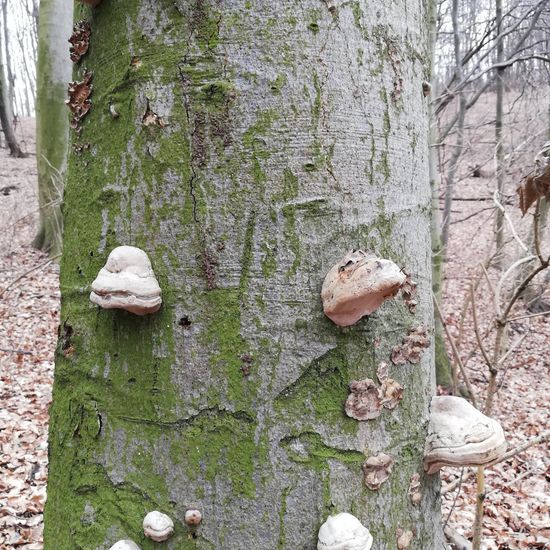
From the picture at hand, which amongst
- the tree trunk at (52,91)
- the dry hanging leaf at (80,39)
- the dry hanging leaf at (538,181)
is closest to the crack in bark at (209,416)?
the dry hanging leaf at (80,39)

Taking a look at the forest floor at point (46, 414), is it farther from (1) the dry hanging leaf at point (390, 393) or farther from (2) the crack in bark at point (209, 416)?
(2) the crack in bark at point (209, 416)

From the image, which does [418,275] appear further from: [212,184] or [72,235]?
[72,235]

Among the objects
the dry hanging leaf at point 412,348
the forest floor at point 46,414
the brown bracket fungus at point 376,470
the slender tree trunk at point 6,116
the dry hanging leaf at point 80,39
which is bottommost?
the forest floor at point 46,414

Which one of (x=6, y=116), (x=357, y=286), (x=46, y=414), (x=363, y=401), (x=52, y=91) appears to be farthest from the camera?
(x=6, y=116)

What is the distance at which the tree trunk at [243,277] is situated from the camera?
3.00 ft

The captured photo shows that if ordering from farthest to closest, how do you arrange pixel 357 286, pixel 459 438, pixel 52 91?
pixel 52 91 → pixel 459 438 → pixel 357 286

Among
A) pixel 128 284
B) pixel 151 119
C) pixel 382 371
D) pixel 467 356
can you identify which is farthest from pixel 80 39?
pixel 467 356

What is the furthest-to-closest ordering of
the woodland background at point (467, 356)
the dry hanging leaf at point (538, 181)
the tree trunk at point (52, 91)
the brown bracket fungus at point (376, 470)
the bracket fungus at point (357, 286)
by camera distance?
the tree trunk at point (52, 91) < the woodland background at point (467, 356) < the dry hanging leaf at point (538, 181) < the brown bracket fungus at point (376, 470) < the bracket fungus at point (357, 286)

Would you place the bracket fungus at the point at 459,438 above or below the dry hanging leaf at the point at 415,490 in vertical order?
above

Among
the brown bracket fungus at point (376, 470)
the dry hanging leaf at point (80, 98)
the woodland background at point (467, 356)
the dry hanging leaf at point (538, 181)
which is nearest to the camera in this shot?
the brown bracket fungus at point (376, 470)

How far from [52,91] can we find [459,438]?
988 cm

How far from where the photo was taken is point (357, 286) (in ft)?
2.79

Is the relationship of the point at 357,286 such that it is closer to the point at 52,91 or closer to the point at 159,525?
the point at 159,525

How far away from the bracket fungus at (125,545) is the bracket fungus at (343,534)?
34 cm
